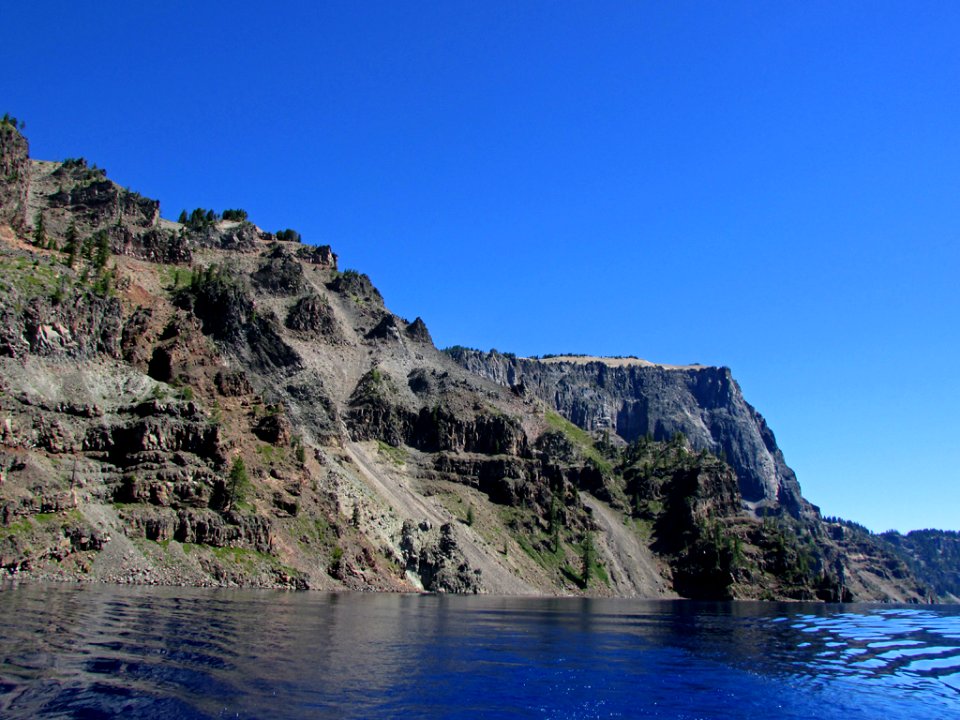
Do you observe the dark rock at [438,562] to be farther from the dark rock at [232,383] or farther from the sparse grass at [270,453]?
the dark rock at [232,383]

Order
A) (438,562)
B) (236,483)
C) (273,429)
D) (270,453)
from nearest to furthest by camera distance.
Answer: (236,483)
(270,453)
(273,429)
(438,562)

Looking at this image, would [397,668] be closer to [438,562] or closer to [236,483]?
[236,483]

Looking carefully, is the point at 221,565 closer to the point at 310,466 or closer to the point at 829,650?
the point at 310,466

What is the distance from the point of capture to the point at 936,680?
201 ft

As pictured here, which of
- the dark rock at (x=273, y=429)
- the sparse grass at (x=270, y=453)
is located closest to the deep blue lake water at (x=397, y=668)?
the sparse grass at (x=270, y=453)

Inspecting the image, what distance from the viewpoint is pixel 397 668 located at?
50.2 metres

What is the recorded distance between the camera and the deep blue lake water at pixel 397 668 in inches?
1471

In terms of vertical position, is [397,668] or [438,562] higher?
[438,562]

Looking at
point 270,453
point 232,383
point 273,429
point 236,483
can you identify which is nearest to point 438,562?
point 270,453

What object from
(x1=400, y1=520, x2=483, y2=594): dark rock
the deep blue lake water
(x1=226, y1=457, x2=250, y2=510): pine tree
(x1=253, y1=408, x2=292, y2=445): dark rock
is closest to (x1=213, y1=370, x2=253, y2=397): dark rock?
(x1=253, y1=408, x2=292, y2=445): dark rock

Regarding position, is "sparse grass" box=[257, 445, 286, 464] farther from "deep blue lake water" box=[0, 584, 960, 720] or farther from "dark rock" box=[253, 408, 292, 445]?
"deep blue lake water" box=[0, 584, 960, 720]

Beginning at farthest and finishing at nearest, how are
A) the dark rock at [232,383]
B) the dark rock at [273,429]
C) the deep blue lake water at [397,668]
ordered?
1. the dark rock at [232,383]
2. the dark rock at [273,429]
3. the deep blue lake water at [397,668]

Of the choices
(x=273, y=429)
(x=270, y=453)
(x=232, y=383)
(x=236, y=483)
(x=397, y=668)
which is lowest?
(x=397, y=668)

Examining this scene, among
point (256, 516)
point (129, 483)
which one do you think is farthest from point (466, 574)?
point (129, 483)
